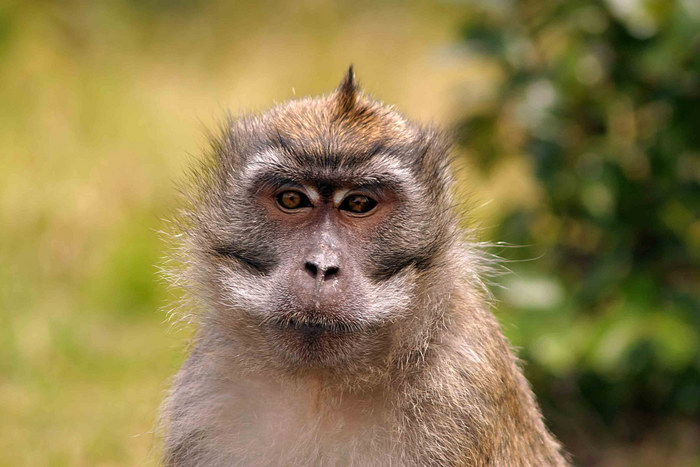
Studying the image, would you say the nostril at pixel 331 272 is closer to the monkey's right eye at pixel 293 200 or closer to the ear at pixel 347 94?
the monkey's right eye at pixel 293 200

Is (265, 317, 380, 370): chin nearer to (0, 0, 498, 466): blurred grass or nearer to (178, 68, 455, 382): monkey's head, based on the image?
(178, 68, 455, 382): monkey's head

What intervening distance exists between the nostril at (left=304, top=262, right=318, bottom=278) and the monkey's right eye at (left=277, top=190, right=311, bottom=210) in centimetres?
37

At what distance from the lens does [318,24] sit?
44.8ft

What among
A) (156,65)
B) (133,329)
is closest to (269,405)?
(133,329)

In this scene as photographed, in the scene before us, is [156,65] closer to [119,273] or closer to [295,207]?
[119,273]

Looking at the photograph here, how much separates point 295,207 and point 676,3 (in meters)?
2.88

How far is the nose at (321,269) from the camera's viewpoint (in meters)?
3.83

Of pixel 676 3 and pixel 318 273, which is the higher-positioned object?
pixel 676 3

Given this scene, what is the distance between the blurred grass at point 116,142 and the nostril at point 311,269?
182cm

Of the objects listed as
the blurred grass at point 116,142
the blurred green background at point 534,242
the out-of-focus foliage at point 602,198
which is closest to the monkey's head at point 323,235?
the blurred green background at point 534,242

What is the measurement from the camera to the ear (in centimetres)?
440

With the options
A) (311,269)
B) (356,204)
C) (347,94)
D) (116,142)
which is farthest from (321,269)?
(116,142)

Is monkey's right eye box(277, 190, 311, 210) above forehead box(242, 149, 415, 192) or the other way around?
the other way around

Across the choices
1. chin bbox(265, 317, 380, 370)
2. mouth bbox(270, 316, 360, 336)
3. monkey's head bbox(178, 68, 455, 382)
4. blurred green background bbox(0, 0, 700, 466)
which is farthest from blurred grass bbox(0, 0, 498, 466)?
mouth bbox(270, 316, 360, 336)
